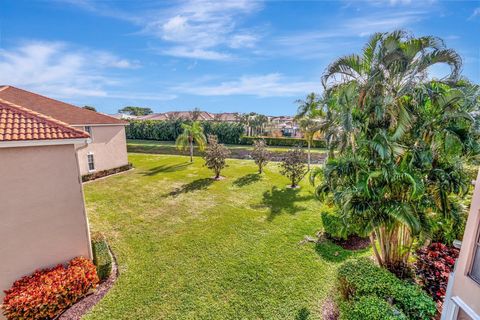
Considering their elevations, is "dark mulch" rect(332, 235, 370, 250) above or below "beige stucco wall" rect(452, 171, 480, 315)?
below

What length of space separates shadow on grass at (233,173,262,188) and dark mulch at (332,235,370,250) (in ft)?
32.0

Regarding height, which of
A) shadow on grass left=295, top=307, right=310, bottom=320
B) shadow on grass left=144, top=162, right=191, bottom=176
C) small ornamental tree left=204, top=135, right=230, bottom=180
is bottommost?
shadow on grass left=295, top=307, right=310, bottom=320

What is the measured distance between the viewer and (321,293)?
24.3 feet

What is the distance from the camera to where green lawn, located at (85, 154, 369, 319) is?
7005 mm

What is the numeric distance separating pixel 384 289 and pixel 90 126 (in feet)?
79.6

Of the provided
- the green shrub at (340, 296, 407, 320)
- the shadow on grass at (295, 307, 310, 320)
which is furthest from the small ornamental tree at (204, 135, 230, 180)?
the green shrub at (340, 296, 407, 320)

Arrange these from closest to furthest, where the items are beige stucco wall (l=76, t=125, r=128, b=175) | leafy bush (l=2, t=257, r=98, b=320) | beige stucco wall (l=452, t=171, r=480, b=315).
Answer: beige stucco wall (l=452, t=171, r=480, b=315) < leafy bush (l=2, t=257, r=98, b=320) < beige stucco wall (l=76, t=125, r=128, b=175)

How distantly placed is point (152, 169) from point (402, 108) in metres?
24.0

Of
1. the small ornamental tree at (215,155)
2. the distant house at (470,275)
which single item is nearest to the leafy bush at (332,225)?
the distant house at (470,275)

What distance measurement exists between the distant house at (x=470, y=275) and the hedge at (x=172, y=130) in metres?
38.6

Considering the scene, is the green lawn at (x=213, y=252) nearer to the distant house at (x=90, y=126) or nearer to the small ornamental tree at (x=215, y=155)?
the small ornamental tree at (x=215, y=155)

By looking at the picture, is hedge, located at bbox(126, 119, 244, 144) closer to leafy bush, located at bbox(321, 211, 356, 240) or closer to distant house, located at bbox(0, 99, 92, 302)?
leafy bush, located at bbox(321, 211, 356, 240)

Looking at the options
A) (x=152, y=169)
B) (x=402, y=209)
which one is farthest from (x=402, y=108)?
(x=152, y=169)

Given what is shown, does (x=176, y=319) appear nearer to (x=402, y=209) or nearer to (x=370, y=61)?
(x=402, y=209)
